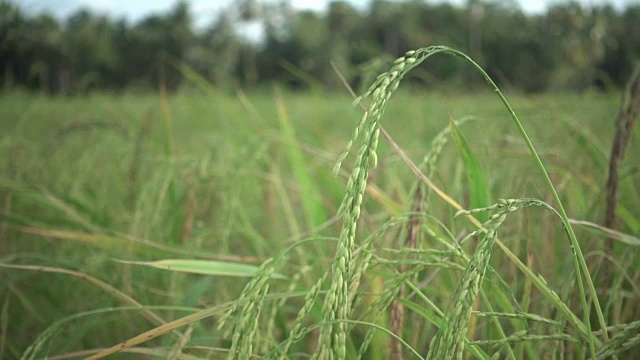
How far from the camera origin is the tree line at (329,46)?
6.51 ft

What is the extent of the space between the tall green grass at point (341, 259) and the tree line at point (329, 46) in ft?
0.86

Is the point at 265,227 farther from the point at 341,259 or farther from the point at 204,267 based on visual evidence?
the point at 341,259

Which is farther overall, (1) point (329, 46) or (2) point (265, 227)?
(1) point (329, 46)

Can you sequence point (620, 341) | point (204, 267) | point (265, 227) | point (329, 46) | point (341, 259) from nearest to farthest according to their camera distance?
point (341, 259) < point (620, 341) < point (204, 267) < point (265, 227) < point (329, 46)

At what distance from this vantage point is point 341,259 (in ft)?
1.02

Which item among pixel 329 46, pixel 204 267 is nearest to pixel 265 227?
pixel 204 267

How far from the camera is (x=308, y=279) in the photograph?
40.3 inches

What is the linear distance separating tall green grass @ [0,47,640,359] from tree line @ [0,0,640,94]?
0.26 m

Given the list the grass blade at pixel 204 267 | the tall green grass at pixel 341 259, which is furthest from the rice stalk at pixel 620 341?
the grass blade at pixel 204 267

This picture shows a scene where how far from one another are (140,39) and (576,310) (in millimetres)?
26541

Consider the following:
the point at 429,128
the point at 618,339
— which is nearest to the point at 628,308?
the point at 618,339

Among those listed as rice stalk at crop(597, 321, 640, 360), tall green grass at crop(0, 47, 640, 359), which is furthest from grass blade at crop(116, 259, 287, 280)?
rice stalk at crop(597, 321, 640, 360)

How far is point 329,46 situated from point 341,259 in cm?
1601

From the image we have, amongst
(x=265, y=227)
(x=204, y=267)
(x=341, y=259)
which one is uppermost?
(x=341, y=259)
